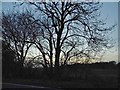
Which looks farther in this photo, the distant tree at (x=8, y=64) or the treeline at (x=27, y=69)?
the distant tree at (x=8, y=64)

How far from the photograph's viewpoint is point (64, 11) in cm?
3644

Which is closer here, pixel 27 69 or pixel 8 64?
pixel 8 64

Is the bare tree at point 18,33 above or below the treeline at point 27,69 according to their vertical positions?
above

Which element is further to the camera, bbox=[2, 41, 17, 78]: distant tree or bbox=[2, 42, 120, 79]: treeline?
bbox=[2, 41, 17, 78]: distant tree

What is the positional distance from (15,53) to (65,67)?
834cm

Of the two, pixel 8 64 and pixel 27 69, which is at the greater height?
pixel 8 64

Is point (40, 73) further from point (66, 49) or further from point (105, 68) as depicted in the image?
point (105, 68)

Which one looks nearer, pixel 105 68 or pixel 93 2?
pixel 105 68

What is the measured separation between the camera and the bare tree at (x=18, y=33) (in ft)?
125

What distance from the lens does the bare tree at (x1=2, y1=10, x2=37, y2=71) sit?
38000 mm

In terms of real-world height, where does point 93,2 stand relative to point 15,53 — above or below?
above

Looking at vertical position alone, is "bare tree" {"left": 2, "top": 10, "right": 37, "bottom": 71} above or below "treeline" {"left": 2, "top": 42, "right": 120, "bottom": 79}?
above

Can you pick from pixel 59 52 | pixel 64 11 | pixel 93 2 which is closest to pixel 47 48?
pixel 59 52

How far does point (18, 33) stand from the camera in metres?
40.3
